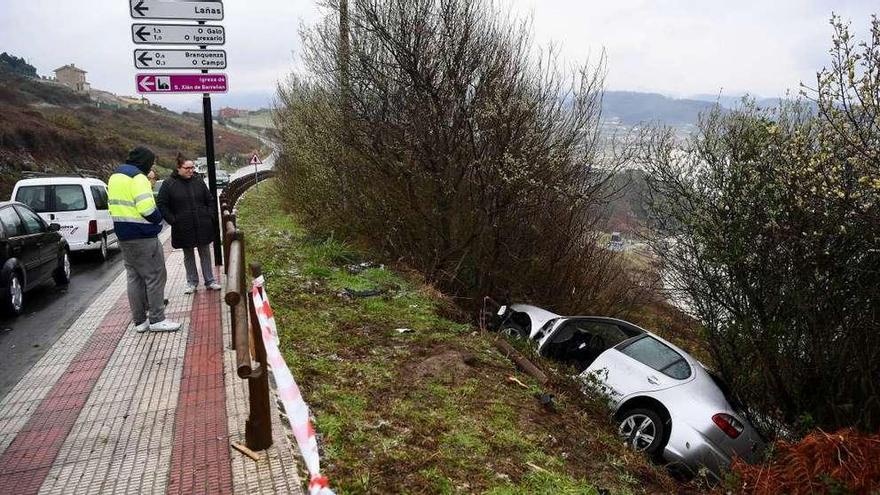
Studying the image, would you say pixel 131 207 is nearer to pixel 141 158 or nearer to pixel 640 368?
pixel 141 158

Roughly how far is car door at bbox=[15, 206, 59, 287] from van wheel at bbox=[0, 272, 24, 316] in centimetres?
35

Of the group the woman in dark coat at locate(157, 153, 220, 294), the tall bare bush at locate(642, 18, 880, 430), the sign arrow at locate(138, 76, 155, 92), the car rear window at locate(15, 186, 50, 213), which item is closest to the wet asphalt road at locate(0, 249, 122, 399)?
the car rear window at locate(15, 186, 50, 213)

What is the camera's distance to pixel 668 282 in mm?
11094

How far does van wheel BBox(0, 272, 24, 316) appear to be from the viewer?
700cm

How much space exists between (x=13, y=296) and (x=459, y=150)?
7.25 m

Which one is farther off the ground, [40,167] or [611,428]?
[40,167]

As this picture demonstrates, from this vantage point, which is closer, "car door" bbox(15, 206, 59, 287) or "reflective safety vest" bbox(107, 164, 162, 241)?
"reflective safety vest" bbox(107, 164, 162, 241)

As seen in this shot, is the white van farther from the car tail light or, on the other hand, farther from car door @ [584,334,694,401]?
the car tail light

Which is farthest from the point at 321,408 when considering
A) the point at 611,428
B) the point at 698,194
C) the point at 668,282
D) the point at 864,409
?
the point at 668,282

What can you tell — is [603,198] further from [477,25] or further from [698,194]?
Result: [477,25]

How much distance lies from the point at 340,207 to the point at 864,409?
10272mm

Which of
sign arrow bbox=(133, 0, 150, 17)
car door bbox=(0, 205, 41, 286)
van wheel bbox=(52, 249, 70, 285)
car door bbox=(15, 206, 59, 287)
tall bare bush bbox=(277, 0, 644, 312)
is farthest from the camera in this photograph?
tall bare bush bbox=(277, 0, 644, 312)

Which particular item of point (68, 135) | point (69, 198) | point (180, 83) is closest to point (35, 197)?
point (69, 198)

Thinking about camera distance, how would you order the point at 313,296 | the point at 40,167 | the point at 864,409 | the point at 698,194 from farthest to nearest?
the point at 40,167 < the point at 698,194 < the point at 313,296 < the point at 864,409
